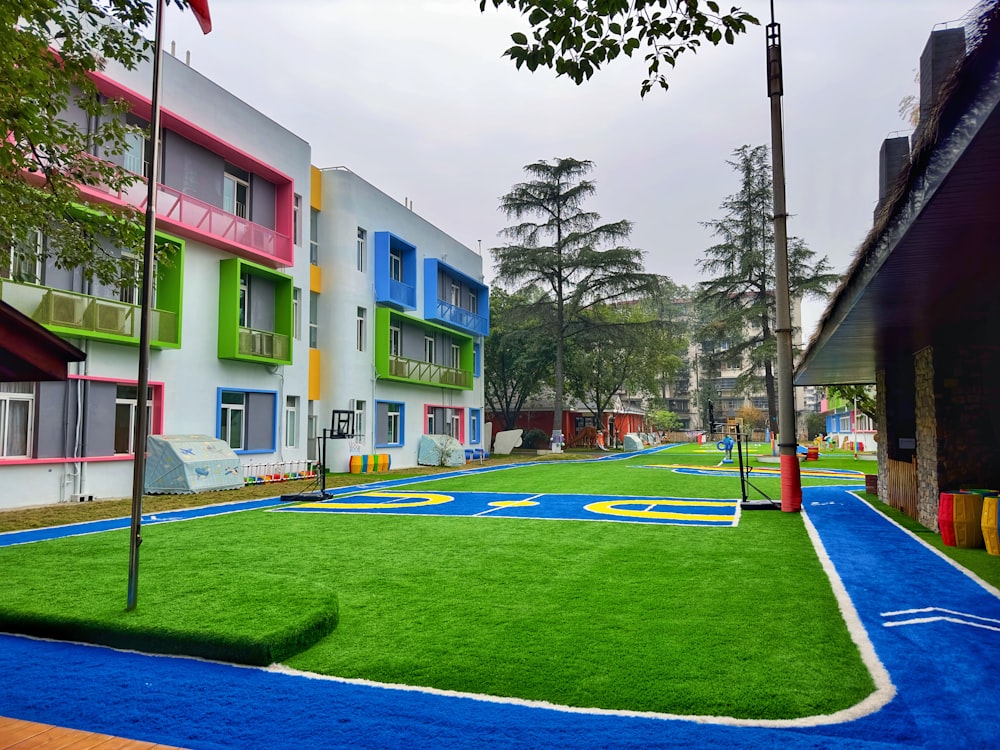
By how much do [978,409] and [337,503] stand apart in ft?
39.9

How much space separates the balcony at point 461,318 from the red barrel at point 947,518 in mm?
24206

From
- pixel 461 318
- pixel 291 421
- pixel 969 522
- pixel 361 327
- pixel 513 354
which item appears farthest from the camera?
pixel 513 354

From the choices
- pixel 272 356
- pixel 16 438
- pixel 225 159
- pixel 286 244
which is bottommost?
pixel 16 438

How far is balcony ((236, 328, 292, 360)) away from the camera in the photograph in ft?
65.2

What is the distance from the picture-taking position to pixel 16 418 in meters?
14.2

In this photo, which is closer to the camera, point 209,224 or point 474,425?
point 209,224

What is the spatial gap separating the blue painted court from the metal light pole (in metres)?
1.18

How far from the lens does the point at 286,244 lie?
21984 mm

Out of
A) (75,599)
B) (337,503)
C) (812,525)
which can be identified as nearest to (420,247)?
(337,503)

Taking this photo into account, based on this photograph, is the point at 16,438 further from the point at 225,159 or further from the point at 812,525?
the point at 812,525

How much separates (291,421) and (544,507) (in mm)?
11470

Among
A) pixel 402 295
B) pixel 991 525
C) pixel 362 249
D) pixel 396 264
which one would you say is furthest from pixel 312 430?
pixel 991 525

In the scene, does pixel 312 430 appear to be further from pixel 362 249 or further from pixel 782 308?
pixel 782 308

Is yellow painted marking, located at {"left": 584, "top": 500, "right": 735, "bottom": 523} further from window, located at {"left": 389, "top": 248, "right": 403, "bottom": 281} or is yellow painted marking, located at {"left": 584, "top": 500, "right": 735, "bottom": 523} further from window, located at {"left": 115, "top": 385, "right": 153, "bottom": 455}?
window, located at {"left": 389, "top": 248, "right": 403, "bottom": 281}
